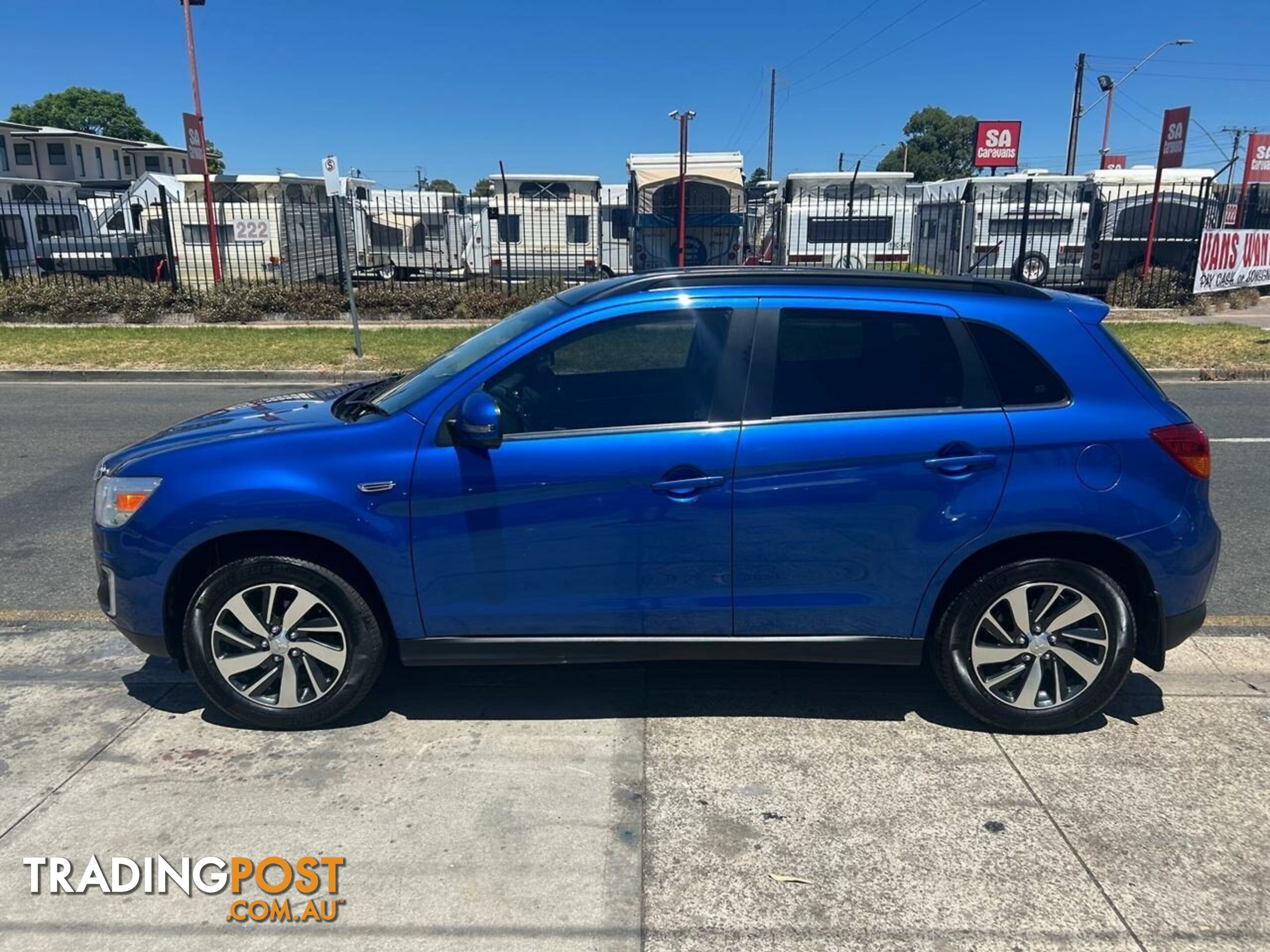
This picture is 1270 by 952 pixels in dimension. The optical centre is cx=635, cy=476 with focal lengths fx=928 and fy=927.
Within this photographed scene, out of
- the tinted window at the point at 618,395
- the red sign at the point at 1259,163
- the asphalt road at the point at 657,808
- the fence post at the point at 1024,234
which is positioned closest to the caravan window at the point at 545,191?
the fence post at the point at 1024,234

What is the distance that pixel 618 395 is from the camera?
12.1 ft

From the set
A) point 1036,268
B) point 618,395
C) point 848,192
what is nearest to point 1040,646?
point 618,395

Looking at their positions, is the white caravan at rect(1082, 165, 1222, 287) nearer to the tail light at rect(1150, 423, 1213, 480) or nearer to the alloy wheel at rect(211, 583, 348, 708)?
the tail light at rect(1150, 423, 1213, 480)

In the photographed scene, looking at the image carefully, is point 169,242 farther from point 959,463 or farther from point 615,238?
point 959,463

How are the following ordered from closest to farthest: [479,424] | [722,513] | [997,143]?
[479,424] → [722,513] → [997,143]

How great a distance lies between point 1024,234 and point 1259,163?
8.97m

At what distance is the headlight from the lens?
3375mm

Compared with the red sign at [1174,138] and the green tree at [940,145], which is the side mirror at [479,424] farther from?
the green tree at [940,145]

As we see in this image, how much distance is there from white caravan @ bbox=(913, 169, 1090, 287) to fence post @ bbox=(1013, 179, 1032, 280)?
0.07 m

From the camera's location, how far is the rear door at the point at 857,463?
3297 mm

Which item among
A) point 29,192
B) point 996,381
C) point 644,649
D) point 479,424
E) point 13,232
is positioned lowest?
point 644,649

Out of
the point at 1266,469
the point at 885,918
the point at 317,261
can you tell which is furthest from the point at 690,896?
the point at 317,261

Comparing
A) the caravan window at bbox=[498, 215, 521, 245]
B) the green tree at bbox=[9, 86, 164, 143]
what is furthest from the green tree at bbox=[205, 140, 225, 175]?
the caravan window at bbox=[498, 215, 521, 245]

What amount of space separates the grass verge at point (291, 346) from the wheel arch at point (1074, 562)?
33.3 ft
